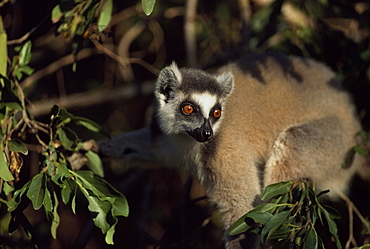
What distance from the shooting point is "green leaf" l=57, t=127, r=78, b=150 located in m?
3.81

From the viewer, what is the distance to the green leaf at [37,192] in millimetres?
3160

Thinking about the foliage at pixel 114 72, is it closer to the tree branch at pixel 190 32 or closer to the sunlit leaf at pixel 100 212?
the sunlit leaf at pixel 100 212

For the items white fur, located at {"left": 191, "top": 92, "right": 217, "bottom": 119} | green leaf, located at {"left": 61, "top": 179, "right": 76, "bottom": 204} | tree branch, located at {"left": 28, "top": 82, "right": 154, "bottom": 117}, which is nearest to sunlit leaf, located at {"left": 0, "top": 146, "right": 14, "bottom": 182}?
green leaf, located at {"left": 61, "top": 179, "right": 76, "bottom": 204}

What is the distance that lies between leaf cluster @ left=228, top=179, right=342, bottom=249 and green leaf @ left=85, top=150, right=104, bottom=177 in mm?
1457

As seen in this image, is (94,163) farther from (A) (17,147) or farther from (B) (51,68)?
(B) (51,68)

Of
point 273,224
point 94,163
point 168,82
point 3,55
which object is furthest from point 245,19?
point 273,224

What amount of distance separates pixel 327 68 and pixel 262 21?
42.6 inches

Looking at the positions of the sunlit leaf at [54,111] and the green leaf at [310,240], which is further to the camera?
the sunlit leaf at [54,111]

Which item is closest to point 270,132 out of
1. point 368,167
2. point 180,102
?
point 180,102

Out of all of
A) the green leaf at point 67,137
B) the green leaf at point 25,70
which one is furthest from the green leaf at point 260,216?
the green leaf at point 25,70

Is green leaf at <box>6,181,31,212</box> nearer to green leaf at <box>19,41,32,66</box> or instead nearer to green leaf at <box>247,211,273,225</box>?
green leaf at <box>19,41,32,66</box>

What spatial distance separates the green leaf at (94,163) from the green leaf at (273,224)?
170 centimetres

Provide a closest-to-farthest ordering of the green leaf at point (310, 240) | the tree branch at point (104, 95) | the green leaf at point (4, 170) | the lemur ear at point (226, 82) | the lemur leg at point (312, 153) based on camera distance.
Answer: the green leaf at point (310, 240)
the green leaf at point (4, 170)
the lemur ear at point (226, 82)
the lemur leg at point (312, 153)
the tree branch at point (104, 95)

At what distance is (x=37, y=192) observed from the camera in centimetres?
321
